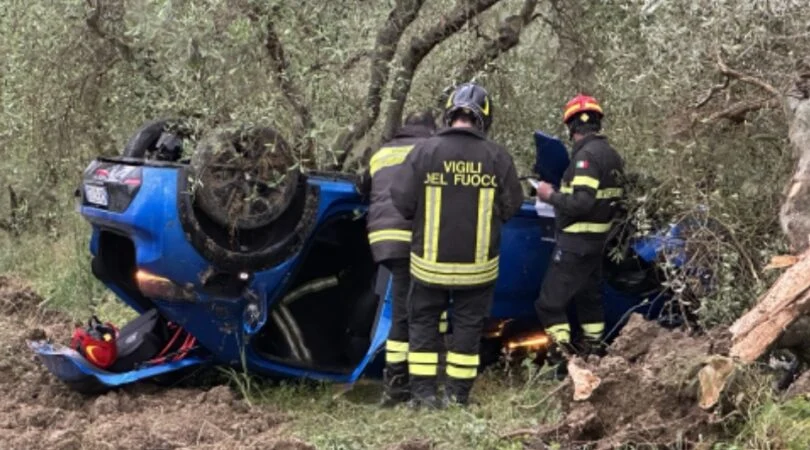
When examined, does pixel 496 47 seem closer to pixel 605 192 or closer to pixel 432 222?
pixel 605 192

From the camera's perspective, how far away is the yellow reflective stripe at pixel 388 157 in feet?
18.7

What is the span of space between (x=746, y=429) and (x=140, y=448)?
2.49 m

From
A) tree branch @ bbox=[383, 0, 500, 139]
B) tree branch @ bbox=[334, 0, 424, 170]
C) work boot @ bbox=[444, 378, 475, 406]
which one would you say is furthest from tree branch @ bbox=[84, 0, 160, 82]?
work boot @ bbox=[444, 378, 475, 406]

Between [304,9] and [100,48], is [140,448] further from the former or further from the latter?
[100,48]

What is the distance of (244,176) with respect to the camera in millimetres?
5477

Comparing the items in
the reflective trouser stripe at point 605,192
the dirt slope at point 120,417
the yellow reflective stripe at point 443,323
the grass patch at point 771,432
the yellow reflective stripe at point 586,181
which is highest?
the yellow reflective stripe at point 586,181

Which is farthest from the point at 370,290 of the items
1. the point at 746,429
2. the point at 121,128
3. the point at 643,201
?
the point at 746,429

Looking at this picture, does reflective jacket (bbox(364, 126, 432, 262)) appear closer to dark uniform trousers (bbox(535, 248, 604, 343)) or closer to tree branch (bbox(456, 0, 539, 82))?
dark uniform trousers (bbox(535, 248, 604, 343))

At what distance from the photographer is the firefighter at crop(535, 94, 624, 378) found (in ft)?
20.0

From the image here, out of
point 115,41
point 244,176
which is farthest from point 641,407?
point 115,41

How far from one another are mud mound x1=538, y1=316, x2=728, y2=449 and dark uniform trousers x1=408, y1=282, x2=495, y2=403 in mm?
1293

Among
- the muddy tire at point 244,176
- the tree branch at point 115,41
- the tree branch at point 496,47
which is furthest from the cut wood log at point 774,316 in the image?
the tree branch at point 115,41

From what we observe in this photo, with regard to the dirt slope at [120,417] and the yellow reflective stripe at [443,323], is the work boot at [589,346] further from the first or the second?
the dirt slope at [120,417]

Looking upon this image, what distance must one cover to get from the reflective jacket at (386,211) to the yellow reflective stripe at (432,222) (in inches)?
6.8
